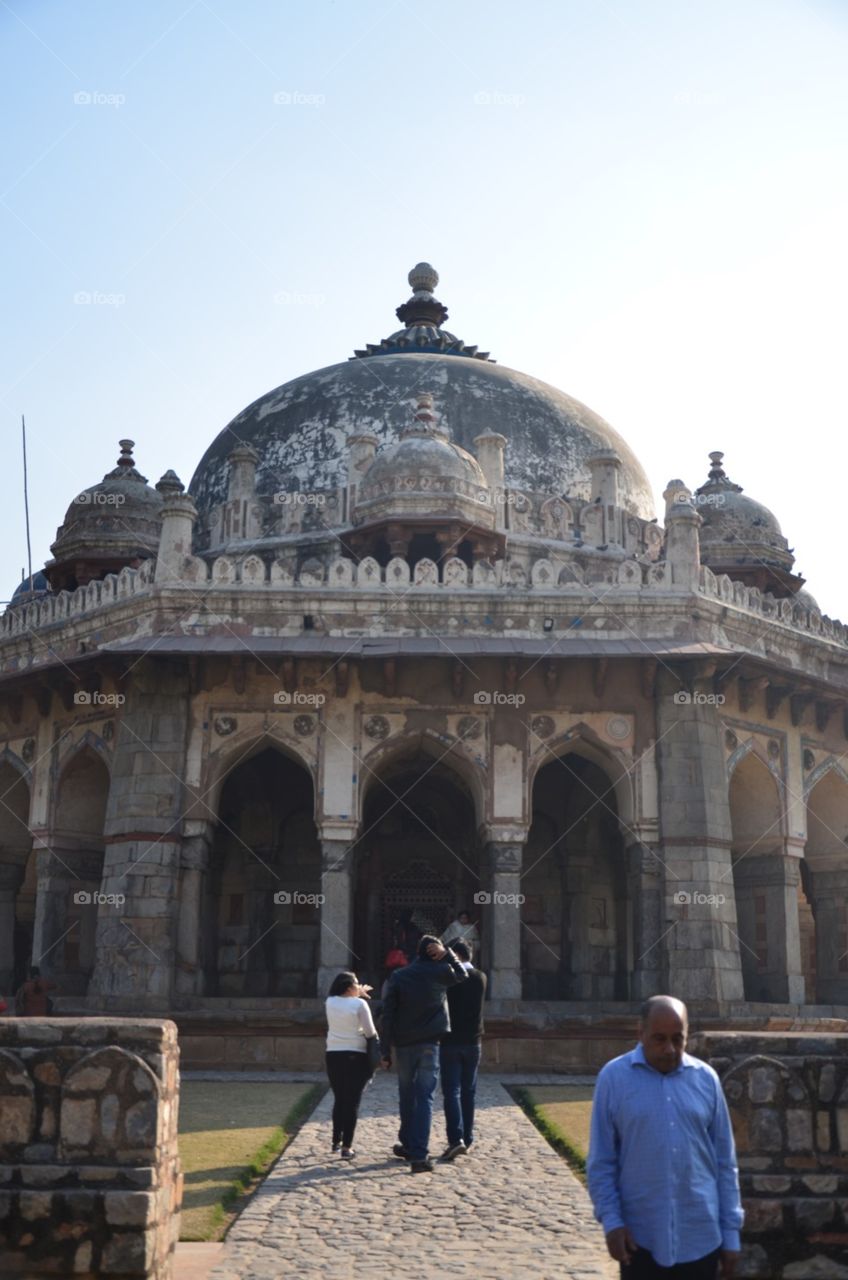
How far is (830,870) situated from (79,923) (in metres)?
9.42

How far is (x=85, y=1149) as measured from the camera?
5.05m

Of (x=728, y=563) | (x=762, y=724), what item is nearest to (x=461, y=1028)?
(x=762, y=724)

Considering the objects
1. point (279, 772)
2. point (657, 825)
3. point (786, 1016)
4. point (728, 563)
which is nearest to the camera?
point (786, 1016)

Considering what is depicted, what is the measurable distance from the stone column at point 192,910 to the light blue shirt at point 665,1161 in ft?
37.2

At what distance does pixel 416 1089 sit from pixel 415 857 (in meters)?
10.2

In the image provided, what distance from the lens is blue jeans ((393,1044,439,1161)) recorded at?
25.1 ft

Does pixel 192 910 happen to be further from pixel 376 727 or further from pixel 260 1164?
pixel 260 1164

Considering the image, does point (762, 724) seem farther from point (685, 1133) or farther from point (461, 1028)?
point (685, 1133)

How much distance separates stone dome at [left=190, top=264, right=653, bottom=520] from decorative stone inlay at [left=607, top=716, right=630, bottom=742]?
244 inches

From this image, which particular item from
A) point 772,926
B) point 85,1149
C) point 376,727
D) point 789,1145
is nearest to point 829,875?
point 772,926

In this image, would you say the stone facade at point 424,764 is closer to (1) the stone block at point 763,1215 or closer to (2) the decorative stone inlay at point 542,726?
(2) the decorative stone inlay at point 542,726

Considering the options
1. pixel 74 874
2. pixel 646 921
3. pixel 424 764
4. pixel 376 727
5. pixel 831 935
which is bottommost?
pixel 831 935

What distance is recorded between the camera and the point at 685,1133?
3826mm

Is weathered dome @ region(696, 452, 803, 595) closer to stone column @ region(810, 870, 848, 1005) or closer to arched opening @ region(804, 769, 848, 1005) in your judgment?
arched opening @ region(804, 769, 848, 1005)
